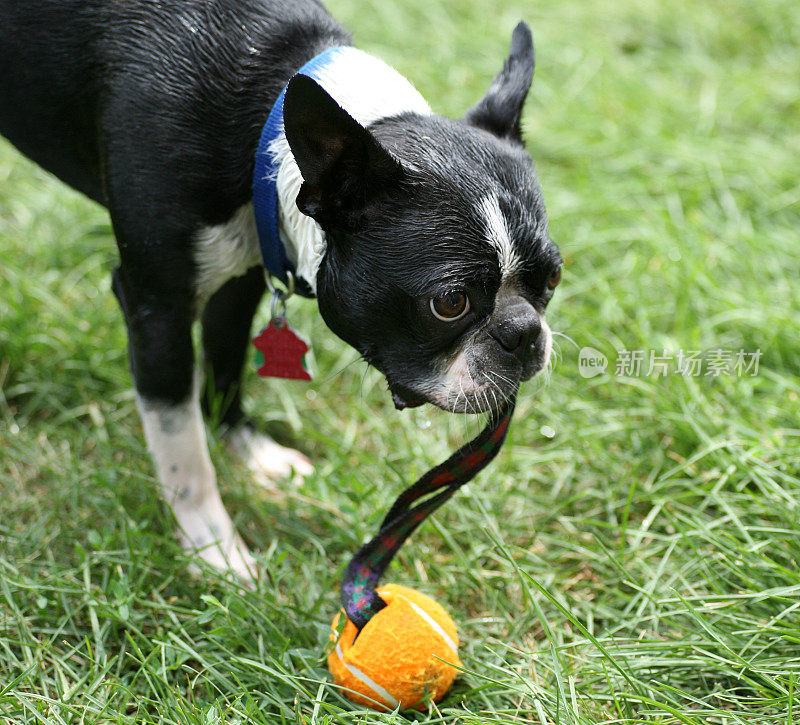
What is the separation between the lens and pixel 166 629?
2643 mm

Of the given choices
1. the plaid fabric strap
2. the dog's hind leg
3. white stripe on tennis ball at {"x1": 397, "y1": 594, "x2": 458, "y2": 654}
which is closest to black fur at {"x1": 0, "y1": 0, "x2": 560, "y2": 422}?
the plaid fabric strap

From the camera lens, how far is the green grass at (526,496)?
2.39 metres

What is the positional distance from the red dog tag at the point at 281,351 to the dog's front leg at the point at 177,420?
221 mm

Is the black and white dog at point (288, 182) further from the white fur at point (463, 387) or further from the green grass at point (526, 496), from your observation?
the green grass at point (526, 496)

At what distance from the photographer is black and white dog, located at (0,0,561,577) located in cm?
216

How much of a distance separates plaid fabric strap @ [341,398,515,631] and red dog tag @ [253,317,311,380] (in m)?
0.56

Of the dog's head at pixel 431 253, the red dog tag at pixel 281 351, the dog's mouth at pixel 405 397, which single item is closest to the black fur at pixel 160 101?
the red dog tag at pixel 281 351

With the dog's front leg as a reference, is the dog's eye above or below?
above

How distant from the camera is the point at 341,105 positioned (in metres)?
2.33

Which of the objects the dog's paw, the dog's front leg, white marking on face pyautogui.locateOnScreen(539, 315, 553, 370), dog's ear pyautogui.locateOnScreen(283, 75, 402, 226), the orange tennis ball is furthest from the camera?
the dog's paw

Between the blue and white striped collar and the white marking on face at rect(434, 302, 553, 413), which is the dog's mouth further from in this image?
the blue and white striped collar

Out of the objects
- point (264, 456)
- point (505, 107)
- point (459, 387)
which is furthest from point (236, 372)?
point (505, 107)

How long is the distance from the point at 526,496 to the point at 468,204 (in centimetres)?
135

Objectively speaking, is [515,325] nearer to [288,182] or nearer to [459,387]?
[459,387]
